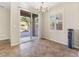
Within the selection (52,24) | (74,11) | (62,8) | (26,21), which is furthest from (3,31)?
(74,11)

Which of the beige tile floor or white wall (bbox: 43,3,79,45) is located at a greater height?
white wall (bbox: 43,3,79,45)

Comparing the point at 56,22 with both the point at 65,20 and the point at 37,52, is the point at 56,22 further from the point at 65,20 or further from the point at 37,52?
the point at 37,52

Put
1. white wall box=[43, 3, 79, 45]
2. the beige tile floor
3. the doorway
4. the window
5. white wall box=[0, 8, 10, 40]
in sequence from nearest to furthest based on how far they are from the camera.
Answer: the beige tile floor
white wall box=[43, 3, 79, 45]
the window
the doorway
white wall box=[0, 8, 10, 40]

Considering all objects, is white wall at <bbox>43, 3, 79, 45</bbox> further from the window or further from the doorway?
the doorway

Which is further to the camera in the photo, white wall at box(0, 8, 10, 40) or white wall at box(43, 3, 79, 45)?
white wall at box(0, 8, 10, 40)

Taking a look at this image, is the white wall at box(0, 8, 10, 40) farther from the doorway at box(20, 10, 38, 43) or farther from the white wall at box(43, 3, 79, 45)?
the white wall at box(43, 3, 79, 45)

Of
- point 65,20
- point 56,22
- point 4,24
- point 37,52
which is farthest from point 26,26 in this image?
point 37,52

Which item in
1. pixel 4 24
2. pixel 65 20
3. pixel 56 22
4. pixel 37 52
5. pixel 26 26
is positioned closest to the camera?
pixel 37 52

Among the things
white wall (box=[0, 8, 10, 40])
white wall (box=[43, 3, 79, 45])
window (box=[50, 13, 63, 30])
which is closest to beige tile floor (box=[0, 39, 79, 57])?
white wall (box=[43, 3, 79, 45])

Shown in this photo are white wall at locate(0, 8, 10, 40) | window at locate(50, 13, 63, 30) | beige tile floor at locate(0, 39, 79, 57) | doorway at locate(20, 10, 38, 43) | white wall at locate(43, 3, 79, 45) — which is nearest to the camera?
beige tile floor at locate(0, 39, 79, 57)

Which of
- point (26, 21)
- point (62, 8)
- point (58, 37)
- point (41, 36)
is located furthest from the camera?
point (41, 36)

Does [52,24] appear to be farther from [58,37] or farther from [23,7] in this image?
[23,7]

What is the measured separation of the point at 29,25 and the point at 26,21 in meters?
0.40

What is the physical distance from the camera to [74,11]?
530cm
